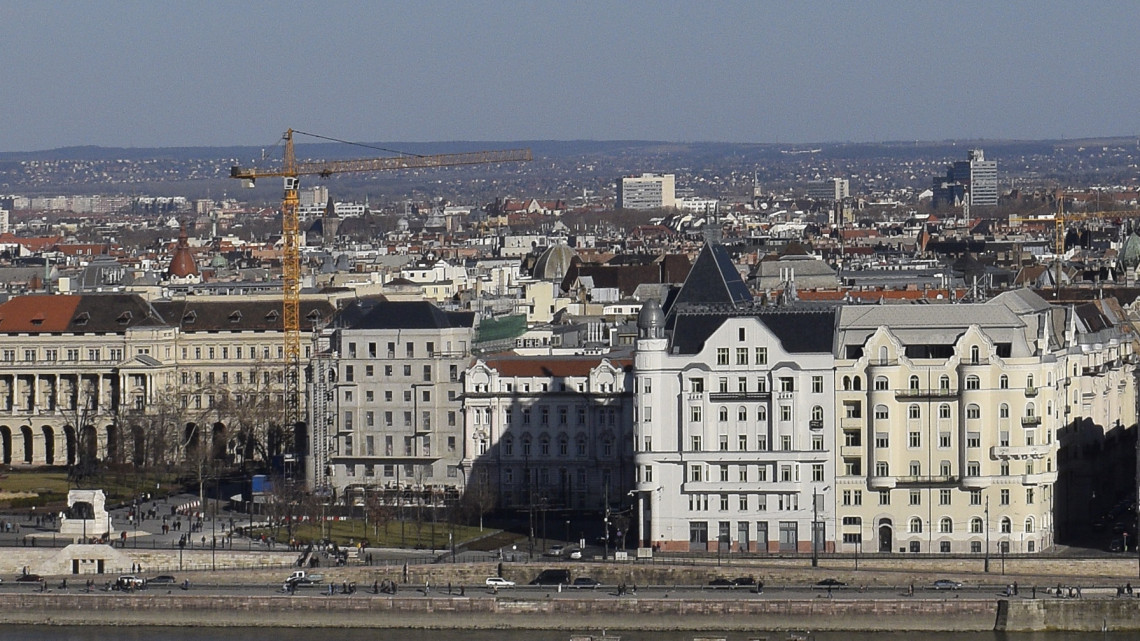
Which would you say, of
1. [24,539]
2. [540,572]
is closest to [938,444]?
[540,572]

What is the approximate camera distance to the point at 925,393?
78875mm

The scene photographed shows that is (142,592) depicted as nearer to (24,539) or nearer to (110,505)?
(24,539)

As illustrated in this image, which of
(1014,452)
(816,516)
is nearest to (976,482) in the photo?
(1014,452)

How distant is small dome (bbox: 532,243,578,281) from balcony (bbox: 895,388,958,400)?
93.9 m

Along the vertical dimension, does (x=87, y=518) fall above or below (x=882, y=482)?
below

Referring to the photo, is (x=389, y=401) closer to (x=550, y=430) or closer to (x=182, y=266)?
(x=550, y=430)

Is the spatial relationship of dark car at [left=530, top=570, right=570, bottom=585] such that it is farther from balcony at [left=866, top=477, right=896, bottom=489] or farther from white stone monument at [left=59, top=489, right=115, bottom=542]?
white stone monument at [left=59, top=489, right=115, bottom=542]

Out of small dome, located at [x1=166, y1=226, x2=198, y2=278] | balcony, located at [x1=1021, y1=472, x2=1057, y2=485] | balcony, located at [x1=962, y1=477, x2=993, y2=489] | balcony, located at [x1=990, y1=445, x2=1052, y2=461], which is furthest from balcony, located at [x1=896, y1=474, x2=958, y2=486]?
small dome, located at [x1=166, y1=226, x2=198, y2=278]

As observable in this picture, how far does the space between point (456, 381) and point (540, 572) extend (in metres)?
18.1

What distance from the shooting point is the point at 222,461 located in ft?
342

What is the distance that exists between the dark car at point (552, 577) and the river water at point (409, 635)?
12.0 ft

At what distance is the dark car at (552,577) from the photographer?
75.9m

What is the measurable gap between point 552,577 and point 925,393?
11.0 metres

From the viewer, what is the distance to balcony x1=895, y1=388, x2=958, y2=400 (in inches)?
3103
